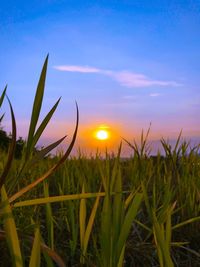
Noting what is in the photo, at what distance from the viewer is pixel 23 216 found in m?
1.44

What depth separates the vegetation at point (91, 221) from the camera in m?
0.74

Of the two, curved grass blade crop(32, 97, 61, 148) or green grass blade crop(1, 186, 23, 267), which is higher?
curved grass blade crop(32, 97, 61, 148)

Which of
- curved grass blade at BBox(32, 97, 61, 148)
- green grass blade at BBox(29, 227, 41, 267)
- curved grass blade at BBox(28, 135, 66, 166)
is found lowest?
green grass blade at BBox(29, 227, 41, 267)

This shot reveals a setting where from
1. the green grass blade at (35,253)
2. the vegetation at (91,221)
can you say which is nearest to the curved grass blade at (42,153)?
the vegetation at (91,221)

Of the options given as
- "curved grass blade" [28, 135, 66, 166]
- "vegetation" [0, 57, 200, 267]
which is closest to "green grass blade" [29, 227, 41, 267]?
"vegetation" [0, 57, 200, 267]

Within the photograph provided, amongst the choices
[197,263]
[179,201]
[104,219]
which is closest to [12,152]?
[104,219]

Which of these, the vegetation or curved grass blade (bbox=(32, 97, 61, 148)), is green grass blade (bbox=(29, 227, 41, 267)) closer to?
the vegetation

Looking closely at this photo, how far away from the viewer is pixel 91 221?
1.09 metres

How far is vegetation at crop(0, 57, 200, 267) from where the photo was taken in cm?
74

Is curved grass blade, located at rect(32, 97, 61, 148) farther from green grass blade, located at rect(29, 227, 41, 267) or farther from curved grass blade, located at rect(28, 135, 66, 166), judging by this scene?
green grass blade, located at rect(29, 227, 41, 267)

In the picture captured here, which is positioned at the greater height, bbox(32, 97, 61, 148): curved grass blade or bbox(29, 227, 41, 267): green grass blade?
bbox(32, 97, 61, 148): curved grass blade

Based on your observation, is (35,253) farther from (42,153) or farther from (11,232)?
(42,153)

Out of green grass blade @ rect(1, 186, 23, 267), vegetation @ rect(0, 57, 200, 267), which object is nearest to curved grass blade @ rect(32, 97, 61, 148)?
vegetation @ rect(0, 57, 200, 267)

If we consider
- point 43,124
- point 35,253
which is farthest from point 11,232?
point 43,124
